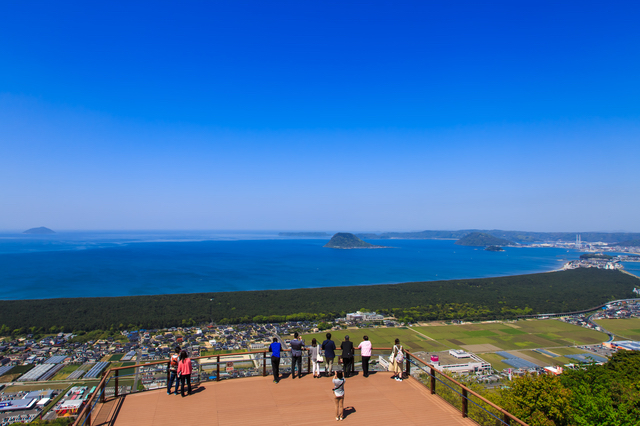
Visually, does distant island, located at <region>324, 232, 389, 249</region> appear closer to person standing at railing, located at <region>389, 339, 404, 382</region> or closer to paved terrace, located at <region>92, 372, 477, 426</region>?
person standing at railing, located at <region>389, 339, 404, 382</region>

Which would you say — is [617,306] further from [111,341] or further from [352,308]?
[111,341]

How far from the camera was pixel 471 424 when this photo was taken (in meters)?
5.22

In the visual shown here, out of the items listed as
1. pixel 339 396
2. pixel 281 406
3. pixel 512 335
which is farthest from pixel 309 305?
pixel 339 396

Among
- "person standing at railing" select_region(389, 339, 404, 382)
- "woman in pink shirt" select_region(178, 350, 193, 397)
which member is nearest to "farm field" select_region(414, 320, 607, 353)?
"person standing at railing" select_region(389, 339, 404, 382)

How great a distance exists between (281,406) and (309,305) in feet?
125

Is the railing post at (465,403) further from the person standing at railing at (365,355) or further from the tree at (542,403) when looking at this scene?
the tree at (542,403)

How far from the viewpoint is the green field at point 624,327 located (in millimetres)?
30008

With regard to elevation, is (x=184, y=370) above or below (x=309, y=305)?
above

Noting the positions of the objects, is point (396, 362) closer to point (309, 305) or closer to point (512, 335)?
point (512, 335)

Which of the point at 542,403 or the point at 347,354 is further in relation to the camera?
the point at 542,403

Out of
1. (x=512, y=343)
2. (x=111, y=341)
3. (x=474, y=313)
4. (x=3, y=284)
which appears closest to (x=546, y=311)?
(x=474, y=313)

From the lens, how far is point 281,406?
580 centimetres

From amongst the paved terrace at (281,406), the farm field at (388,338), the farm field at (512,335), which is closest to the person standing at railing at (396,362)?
the paved terrace at (281,406)

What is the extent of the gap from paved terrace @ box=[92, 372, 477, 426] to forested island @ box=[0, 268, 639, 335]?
3081 cm
